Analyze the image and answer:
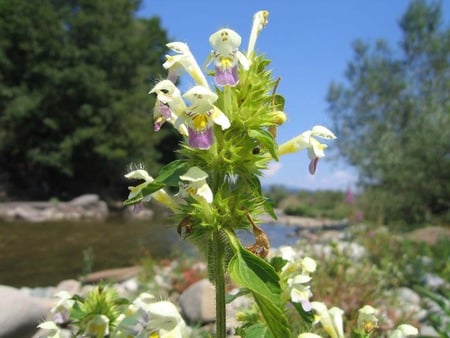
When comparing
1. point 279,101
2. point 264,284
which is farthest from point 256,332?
point 279,101

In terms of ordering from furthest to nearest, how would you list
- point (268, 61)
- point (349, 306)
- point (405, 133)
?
point (405, 133) < point (349, 306) < point (268, 61)

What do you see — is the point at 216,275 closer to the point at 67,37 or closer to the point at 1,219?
the point at 1,219

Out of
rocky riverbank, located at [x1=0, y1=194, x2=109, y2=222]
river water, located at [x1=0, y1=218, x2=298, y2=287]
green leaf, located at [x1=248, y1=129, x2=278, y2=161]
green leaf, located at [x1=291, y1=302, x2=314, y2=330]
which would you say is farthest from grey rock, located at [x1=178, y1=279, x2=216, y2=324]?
rocky riverbank, located at [x1=0, y1=194, x2=109, y2=222]

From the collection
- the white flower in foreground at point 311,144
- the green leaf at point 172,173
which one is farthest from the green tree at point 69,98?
the green leaf at point 172,173

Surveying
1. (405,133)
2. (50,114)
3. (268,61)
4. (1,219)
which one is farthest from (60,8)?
(268,61)

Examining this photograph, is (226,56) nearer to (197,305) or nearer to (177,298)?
(197,305)

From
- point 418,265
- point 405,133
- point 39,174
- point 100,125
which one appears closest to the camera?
point 418,265
